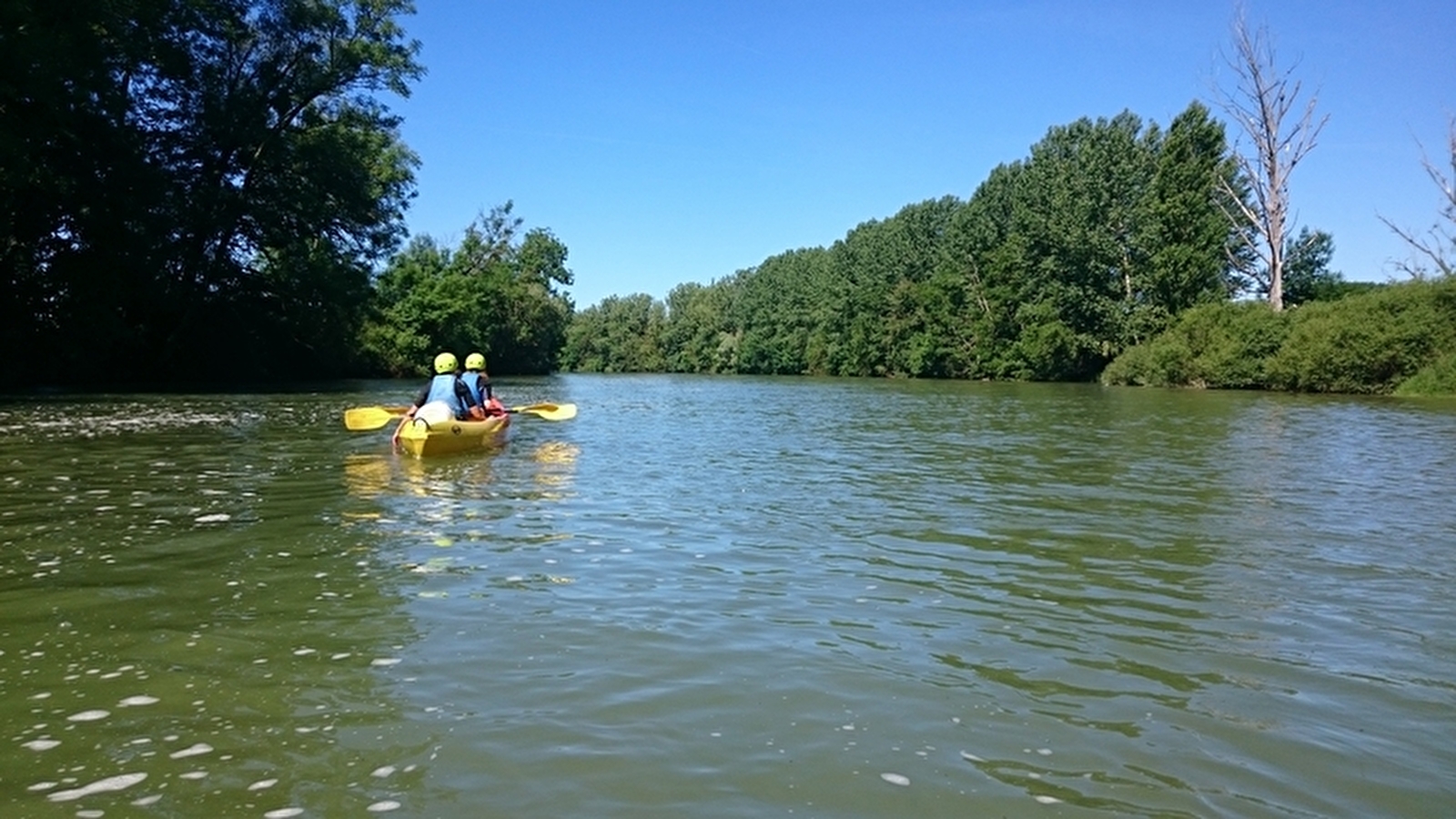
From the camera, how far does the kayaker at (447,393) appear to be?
1521 centimetres

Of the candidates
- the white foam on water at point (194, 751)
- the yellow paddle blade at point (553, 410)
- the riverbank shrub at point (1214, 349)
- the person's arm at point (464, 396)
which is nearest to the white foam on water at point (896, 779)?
the white foam on water at point (194, 751)

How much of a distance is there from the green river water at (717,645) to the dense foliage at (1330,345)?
31.8 m

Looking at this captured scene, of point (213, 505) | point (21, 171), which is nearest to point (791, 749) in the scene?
point (213, 505)

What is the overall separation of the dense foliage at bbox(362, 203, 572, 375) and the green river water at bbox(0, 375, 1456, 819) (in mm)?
37240

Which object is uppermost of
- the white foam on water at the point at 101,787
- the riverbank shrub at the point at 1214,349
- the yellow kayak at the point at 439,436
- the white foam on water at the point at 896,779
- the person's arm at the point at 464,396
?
the riverbank shrub at the point at 1214,349

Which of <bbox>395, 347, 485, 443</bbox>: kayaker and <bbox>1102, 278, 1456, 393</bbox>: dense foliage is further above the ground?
<bbox>1102, 278, 1456, 393</bbox>: dense foliage

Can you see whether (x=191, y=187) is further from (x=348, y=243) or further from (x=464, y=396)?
(x=464, y=396)

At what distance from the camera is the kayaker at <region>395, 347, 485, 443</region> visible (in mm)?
15211

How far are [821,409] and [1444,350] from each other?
2653cm

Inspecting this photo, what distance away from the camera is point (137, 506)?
398 inches

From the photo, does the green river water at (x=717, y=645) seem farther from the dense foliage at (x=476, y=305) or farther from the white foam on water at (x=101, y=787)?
the dense foliage at (x=476, y=305)

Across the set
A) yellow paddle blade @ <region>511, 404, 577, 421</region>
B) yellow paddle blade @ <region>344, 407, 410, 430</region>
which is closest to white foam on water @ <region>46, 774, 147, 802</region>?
yellow paddle blade @ <region>344, 407, 410, 430</region>

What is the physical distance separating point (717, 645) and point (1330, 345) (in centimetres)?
4336

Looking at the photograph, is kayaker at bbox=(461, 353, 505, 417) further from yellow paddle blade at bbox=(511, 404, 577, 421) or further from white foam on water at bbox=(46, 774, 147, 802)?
white foam on water at bbox=(46, 774, 147, 802)
